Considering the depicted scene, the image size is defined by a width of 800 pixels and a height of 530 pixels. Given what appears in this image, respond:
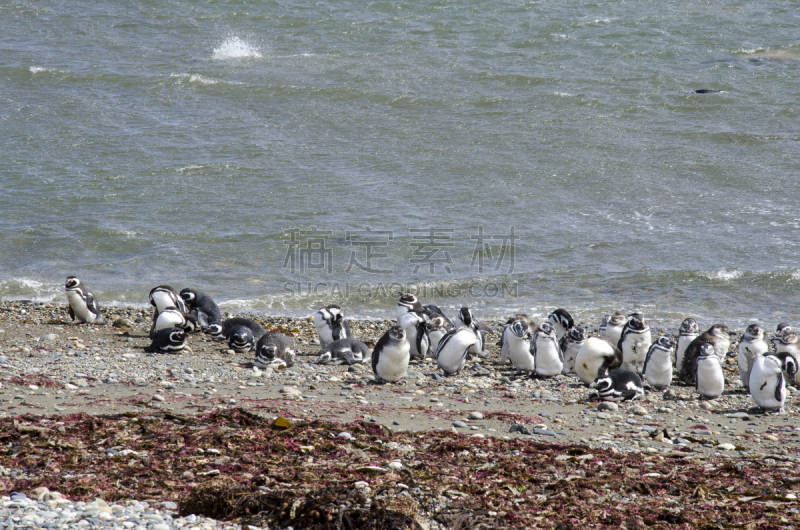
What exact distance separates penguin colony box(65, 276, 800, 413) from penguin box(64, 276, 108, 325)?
0.5 inches

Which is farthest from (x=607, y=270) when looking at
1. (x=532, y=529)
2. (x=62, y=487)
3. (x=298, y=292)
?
(x=62, y=487)

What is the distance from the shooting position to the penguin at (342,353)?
29.7ft

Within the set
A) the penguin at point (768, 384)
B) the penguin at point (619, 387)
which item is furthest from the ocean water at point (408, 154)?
the penguin at point (768, 384)

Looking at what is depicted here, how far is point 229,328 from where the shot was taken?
32.2 feet

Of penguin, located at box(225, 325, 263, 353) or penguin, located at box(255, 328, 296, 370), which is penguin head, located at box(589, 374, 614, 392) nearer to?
penguin, located at box(255, 328, 296, 370)

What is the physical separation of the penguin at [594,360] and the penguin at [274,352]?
317 centimetres

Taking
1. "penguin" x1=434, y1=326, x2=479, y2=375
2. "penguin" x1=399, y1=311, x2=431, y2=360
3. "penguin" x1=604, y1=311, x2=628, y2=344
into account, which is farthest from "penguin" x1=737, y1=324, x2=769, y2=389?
"penguin" x1=399, y1=311, x2=431, y2=360

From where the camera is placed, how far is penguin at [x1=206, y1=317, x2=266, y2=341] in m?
9.76

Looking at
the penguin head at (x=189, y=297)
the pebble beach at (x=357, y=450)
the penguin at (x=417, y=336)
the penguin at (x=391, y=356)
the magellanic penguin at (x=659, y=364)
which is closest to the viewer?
the pebble beach at (x=357, y=450)

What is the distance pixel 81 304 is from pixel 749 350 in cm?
818

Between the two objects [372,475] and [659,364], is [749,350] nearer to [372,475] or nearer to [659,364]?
[659,364]

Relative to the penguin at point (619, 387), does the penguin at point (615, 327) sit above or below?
above

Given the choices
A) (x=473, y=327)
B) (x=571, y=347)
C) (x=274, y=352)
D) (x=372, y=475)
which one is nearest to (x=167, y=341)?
(x=274, y=352)

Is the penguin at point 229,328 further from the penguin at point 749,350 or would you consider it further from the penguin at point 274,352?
the penguin at point 749,350
